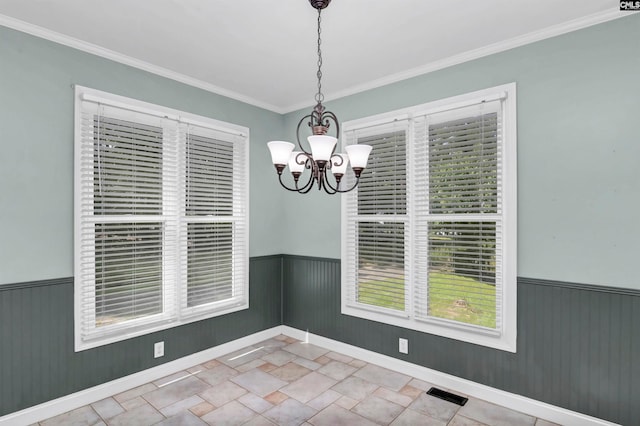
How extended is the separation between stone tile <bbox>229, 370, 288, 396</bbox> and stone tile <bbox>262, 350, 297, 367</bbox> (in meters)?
0.24

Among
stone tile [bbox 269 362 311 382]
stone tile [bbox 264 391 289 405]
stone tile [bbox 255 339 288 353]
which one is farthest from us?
stone tile [bbox 255 339 288 353]

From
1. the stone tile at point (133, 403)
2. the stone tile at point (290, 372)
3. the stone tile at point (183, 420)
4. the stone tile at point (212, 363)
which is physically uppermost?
the stone tile at point (133, 403)

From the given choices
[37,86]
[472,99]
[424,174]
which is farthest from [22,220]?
[472,99]

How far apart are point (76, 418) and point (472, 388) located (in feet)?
10.1

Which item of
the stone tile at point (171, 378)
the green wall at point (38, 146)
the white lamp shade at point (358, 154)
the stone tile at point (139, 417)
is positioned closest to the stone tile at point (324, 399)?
the stone tile at point (139, 417)

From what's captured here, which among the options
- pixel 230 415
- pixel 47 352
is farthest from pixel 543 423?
pixel 47 352

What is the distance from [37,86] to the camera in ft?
8.24

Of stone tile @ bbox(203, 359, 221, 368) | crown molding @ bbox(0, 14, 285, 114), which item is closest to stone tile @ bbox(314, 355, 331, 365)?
stone tile @ bbox(203, 359, 221, 368)

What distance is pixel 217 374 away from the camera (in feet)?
10.7

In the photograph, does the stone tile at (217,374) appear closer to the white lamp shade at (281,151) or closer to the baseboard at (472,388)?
the baseboard at (472,388)

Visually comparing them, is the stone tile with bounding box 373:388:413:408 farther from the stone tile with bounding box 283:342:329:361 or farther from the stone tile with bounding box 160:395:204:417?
the stone tile with bounding box 160:395:204:417

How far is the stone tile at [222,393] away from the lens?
2799 mm

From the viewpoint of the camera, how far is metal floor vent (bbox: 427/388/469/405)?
2.76 metres

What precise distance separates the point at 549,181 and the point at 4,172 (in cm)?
391
